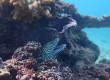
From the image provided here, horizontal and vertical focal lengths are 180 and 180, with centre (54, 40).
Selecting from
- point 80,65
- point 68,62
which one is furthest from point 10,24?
point 80,65

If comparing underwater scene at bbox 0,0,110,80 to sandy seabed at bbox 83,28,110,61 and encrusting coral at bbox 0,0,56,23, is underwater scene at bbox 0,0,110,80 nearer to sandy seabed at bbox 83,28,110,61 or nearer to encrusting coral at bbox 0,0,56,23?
encrusting coral at bbox 0,0,56,23

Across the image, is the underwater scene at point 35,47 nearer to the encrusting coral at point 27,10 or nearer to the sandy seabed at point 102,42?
the encrusting coral at point 27,10

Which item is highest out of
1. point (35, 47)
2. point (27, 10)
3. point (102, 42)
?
point (102, 42)

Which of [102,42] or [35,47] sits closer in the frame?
[35,47]

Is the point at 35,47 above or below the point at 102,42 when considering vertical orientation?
below

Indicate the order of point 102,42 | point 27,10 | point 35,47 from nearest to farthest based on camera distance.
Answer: point 35,47, point 27,10, point 102,42

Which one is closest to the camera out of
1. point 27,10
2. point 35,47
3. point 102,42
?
point 35,47

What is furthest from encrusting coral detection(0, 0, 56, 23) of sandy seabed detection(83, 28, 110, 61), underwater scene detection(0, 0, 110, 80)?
sandy seabed detection(83, 28, 110, 61)

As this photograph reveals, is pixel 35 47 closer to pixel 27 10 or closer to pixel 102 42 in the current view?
pixel 27 10

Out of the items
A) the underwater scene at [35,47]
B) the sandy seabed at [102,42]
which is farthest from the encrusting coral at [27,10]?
the sandy seabed at [102,42]

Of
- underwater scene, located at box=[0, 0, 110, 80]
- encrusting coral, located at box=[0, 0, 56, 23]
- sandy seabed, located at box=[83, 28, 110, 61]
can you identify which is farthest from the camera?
sandy seabed, located at box=[83, 28, 110, 61]

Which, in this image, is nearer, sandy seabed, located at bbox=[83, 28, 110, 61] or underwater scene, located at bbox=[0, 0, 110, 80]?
underwater scene, located at bbox=[0, 0, 110, 80]

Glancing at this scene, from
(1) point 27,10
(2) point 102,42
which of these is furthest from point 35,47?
(2) point 102,42

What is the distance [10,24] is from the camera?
5.29 meters
